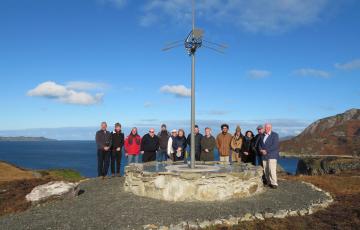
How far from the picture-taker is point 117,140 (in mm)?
16812

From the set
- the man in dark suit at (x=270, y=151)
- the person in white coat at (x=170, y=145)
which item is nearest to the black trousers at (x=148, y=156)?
the person in white coat at (x=170, y=145)

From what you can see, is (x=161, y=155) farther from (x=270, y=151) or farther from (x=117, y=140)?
(x=270, y=151)

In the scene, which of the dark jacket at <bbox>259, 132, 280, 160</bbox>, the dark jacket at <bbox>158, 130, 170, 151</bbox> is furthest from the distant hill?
the dark jacket at <bbox>259, 132, 280, 160</bbox>

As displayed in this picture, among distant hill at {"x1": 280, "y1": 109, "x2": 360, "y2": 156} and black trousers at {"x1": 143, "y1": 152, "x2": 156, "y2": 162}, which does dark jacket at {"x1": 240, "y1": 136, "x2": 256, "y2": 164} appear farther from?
distant hill at {"x1": 280, "y1": 109, "x2": 360, "y2": 156}

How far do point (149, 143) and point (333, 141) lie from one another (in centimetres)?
15686

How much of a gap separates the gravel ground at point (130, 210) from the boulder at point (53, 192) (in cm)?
53

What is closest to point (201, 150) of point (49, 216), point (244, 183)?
point (244, 183)

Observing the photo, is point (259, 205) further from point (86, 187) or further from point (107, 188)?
point (86, 187)

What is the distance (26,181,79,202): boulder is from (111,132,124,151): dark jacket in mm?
3373

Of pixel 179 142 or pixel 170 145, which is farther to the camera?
pixel 170 145

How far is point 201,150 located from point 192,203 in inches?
206

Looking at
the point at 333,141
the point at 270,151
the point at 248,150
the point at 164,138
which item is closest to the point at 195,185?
the point at 270,151

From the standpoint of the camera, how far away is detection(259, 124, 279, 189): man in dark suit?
13992 mm

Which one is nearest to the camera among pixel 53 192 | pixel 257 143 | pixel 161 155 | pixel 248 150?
pixel 53 192
